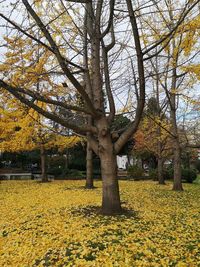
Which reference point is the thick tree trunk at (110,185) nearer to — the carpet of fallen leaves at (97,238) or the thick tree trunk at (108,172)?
the thick tree trunk at (108,172)

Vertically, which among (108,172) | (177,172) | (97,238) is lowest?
(97,238)

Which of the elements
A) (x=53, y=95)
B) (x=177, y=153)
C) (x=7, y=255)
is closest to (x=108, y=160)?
(x=7, y=255)

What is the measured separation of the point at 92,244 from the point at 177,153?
29.4 ft

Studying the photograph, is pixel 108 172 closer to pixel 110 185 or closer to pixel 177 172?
pixel 110 185

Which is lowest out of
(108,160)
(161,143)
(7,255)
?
(7,255)

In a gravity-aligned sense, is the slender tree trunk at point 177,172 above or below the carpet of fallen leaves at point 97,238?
above

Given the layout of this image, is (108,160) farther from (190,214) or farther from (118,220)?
(190,214)

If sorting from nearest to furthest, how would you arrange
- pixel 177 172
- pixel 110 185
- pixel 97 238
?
pixel 97 238, pixel 110 185, pixel 177 172

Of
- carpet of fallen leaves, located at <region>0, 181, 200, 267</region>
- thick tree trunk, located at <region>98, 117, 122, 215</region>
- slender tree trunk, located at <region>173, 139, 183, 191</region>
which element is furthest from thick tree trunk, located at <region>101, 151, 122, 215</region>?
slender tree trunk, located at <region>173, 139, 183, 191</region>

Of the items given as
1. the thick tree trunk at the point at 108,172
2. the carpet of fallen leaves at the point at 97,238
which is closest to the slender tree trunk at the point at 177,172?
the carpet of fallen leaves at the point at 97,238

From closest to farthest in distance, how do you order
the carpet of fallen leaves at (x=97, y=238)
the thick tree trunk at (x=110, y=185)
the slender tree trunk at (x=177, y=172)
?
the carpet of fallen leaves at (x=97, y=238) → the thick tree trunk at (x=110, y=185) → the slender tree trunk at (x=177, y=172)

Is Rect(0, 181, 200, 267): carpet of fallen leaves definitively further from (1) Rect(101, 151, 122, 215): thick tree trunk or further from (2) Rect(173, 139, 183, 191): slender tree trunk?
(2) Rect(173, 139, 183, 191): slender tree trunk

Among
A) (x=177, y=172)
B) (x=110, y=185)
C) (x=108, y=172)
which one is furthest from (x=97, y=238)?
(x=177, y=172)

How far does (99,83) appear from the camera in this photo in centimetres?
737
